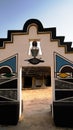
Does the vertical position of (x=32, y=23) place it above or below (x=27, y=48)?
above

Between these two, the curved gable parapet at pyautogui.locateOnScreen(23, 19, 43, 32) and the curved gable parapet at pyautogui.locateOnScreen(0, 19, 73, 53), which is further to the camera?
the curved gable parapet at pyautogui.locateOnScreen(23, 19, 43, 32)

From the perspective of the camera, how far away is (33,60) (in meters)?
12.3

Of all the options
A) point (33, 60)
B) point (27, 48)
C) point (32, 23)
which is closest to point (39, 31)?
point (32, 23)

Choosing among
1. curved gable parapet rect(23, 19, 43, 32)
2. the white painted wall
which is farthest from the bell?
curved gable parapet rect(23, 19, 43, 32)

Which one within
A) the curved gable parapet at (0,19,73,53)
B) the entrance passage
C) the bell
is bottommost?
the entrance passage

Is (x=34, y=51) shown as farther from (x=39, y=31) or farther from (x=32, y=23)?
(x=32, y=23)

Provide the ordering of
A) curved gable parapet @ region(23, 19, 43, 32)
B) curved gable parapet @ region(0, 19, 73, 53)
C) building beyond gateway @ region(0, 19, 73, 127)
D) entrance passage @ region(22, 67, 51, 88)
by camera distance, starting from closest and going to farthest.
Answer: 1. building beyond gateway @ region(0, 19, 73, 127)
2. curved gable parapet @ region(0, 19, 73, 53)
3. curved gable parapet @ region(23, 19, 43, 32)
4. entrance passage @ region(22, 67, 51, 88)

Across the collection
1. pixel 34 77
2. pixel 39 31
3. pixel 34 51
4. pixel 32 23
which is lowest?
pixel 34 77

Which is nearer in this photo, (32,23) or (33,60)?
(33,60)

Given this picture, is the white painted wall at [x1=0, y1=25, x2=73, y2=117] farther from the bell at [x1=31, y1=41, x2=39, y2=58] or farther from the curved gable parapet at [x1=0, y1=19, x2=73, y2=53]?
the bell at [x1=31, y1=41, x2=39, y2=58]

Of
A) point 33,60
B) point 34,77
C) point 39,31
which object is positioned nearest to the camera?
point 33,60

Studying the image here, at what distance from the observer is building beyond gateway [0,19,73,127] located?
480 inches

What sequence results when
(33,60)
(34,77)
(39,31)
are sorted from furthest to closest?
(34,77)
(39,31)
(33,60)

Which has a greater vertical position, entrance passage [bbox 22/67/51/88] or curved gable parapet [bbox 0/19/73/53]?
curved gable parapet [bbox 0/19/73/53]
